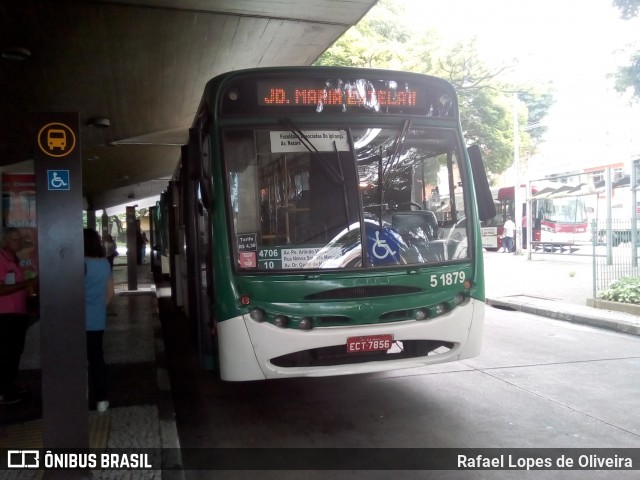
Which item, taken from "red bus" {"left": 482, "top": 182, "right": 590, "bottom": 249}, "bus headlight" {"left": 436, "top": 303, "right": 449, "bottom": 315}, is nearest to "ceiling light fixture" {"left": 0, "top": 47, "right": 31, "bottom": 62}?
"bus headlight" {"left": 436, "top": 303, "right": 449, "bottom": 315}

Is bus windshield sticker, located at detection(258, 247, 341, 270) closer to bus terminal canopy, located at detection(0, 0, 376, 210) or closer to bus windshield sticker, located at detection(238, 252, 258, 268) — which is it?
bus windshield sticker, located at detection(238, 252, 258, 268)

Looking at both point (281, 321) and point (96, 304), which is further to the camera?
point (96, 304)

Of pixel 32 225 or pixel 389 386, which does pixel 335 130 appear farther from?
pixel 32 225

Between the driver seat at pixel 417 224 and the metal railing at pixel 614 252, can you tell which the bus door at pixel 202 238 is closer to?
the driver seat at pixel 417 224

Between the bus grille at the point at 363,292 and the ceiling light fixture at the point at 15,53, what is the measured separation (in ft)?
17.7

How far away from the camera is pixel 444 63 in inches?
827

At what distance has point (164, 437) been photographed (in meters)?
5.00

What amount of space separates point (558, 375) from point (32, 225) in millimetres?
10583

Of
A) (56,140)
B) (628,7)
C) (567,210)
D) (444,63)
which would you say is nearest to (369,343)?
(56,140)

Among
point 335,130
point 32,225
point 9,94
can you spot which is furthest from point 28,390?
point 32,225

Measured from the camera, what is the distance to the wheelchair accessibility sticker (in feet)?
13.1

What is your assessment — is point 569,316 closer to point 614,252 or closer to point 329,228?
point 614,252

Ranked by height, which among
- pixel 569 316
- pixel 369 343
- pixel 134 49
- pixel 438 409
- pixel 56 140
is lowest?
pixel 438 409

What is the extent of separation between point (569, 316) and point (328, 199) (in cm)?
775
